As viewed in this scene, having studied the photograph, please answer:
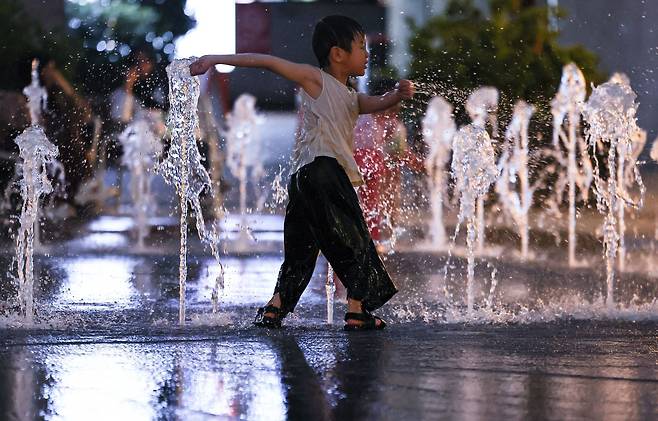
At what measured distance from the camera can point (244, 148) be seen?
2128 centimetres

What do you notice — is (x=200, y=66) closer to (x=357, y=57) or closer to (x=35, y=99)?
(x=357, y=57)

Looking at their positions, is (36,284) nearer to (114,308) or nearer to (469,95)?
(114,308)

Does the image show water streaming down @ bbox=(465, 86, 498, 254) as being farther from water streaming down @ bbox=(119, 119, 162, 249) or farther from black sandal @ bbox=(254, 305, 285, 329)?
black sandal @ bbox=(254, 305, 285, 329)

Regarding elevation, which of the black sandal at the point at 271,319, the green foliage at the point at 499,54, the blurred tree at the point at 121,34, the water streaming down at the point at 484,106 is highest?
the blurred tree at the point at 121,34

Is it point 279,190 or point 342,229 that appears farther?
point 279,190

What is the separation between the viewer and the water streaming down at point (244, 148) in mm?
20652

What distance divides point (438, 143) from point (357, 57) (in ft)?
39.3

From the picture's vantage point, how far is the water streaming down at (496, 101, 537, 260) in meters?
15.7

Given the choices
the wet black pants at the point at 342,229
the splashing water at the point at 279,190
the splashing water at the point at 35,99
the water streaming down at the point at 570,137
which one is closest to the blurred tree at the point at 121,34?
the splashing water at the point at 35,99

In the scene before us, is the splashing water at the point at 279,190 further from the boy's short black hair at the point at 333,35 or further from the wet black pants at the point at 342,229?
the wet black pants at the point at 342,229

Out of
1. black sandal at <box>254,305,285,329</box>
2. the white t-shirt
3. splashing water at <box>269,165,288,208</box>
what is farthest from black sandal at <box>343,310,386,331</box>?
splashing water at <box>269,165,288,208</box>

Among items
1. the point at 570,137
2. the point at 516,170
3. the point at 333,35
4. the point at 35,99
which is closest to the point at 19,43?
the point at 35,99

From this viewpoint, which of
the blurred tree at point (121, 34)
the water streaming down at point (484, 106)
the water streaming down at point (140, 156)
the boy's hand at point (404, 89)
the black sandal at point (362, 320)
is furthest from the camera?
the blurred tree at point (121, 34)

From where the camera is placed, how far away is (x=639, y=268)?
9.58m
